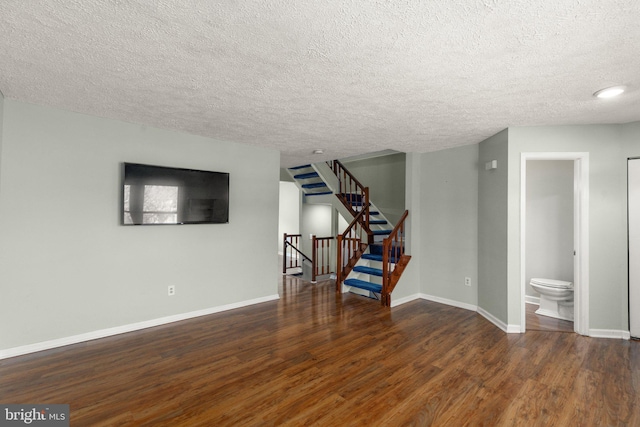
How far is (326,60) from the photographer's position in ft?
6.84

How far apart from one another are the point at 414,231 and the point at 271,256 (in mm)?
2347

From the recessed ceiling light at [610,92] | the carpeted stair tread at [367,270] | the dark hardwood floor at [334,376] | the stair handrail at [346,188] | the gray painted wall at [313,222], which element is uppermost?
the recessed ceiling light at [610,92]

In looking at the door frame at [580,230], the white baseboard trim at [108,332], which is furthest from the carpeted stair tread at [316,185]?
the door frame at [580,230]

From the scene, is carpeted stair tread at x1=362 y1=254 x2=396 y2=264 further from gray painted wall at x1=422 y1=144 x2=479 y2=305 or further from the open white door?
the open white door

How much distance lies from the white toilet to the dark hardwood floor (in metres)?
0.67

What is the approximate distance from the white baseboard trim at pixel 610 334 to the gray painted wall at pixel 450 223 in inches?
51.1

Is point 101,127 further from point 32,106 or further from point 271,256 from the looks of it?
point 271,256

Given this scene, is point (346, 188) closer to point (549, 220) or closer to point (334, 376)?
point (549, 220)

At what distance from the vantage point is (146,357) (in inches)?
117

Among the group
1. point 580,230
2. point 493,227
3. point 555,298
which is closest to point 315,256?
point 493,227

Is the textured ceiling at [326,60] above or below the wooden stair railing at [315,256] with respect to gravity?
above

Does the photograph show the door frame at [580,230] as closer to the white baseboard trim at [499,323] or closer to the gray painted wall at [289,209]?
the white baseboard trim at [499,323]

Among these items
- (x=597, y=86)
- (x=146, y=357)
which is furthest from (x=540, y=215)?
(x=146, y=357)

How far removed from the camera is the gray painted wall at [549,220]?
14.9ft
